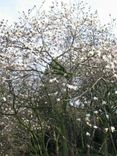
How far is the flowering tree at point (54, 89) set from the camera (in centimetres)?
1384

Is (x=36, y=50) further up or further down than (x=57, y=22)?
further down

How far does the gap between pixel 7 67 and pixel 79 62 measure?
2.25 metres

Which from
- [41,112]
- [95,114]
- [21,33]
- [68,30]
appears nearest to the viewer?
[95,114]

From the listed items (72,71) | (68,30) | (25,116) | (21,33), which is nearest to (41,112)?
(25,116)

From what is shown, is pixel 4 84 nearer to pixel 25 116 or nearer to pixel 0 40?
pixel 25 116

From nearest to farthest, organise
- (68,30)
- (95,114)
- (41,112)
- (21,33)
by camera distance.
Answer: (95,114) → (41,112) → (21,33) → (68,30)

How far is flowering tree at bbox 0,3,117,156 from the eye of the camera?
45.4 feet

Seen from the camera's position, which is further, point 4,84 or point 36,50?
point 36,50

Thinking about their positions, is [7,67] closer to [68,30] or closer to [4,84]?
[4,84]

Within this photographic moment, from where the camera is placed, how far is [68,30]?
1769 centimetres

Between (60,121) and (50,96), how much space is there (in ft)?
2.58

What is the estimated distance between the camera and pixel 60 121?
14156 millimetres

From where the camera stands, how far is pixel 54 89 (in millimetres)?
14070

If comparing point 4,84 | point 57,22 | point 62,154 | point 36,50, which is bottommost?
point 62,154
